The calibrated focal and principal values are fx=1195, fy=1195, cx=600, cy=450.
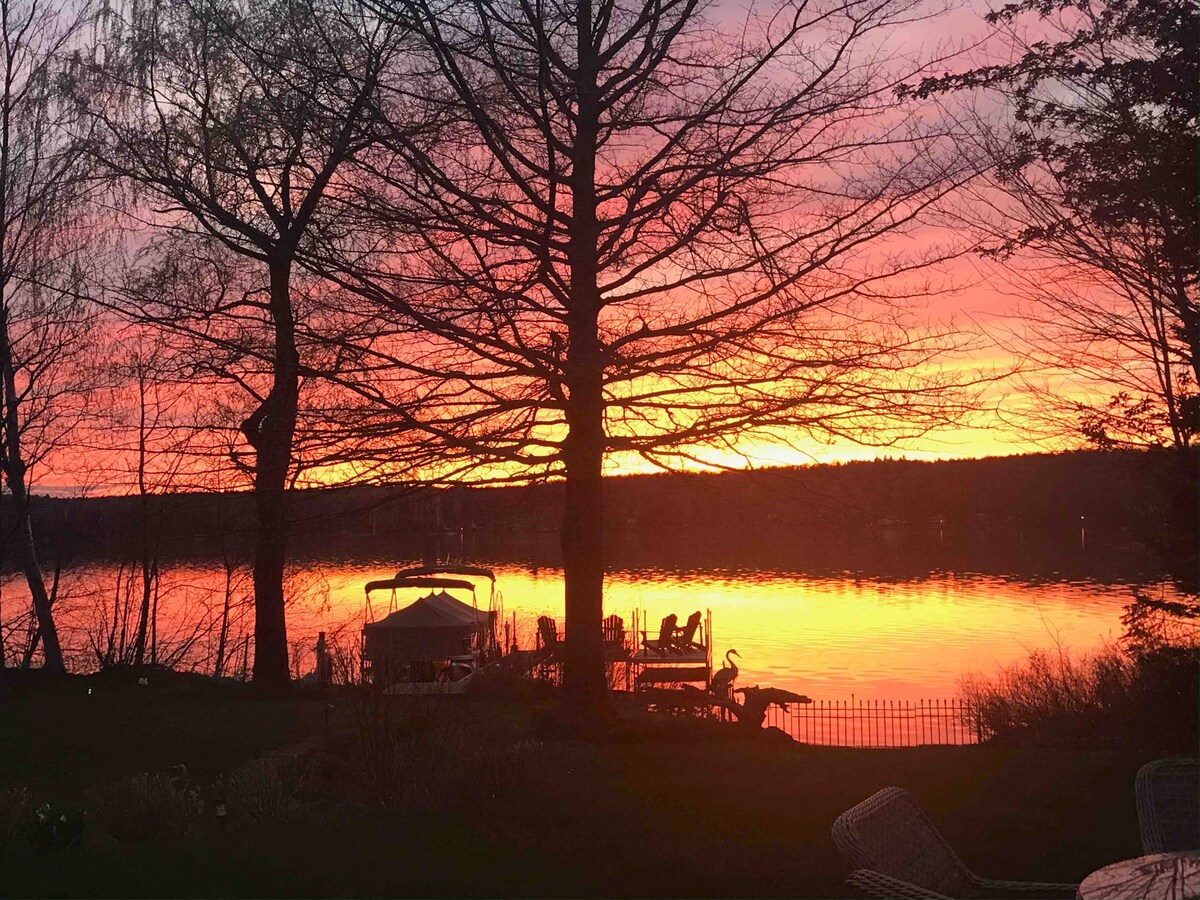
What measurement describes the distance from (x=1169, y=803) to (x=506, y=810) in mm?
4038

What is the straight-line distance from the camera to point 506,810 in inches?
314

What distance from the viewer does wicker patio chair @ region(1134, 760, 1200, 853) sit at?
19.8ft

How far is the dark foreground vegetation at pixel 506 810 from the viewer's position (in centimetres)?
655

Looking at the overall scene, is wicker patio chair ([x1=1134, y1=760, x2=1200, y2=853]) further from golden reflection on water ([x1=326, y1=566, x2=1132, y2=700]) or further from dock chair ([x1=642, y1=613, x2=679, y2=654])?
dock chair ([x1=642, y1=613, x2=679, y2=654])

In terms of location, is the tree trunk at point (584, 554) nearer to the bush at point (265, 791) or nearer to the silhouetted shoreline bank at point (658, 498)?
the silhouetted shoreline bank at point (658, 498)

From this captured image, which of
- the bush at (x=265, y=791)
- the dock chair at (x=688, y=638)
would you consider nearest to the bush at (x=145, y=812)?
the bush at (x=265, y=791)

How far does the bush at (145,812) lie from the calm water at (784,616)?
9.28 m

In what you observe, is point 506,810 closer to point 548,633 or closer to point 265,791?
point 265,791

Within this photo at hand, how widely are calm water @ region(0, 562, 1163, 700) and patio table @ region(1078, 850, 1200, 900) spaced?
50.2ft

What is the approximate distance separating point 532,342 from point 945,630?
3193 cm

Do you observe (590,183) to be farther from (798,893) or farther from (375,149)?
(798,893)

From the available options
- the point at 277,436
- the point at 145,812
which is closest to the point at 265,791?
the point at 145,812

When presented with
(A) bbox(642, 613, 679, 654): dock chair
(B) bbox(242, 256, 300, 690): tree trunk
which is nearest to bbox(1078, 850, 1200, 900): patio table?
(B) bbox(242, 256, 300, 690): tree trunk

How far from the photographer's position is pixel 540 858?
693cm
